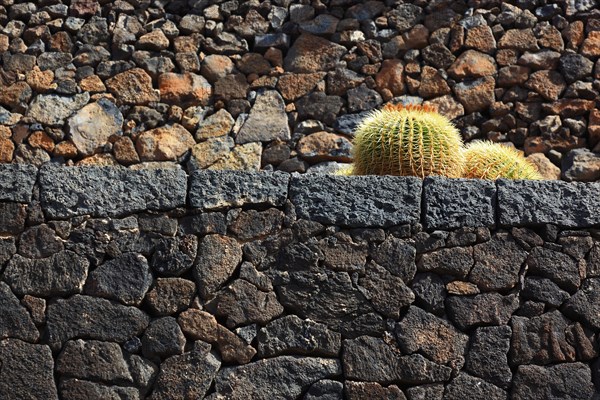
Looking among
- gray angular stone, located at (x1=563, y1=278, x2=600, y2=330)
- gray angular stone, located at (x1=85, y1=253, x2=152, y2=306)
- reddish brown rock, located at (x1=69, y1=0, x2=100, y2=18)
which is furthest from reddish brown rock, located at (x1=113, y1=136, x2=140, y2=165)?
gray angular stone, located at (x1=563, y1=278, x2=600, y2=330)

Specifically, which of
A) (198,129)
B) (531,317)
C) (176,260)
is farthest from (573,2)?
(176,260)

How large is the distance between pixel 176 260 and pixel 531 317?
1.63 metres

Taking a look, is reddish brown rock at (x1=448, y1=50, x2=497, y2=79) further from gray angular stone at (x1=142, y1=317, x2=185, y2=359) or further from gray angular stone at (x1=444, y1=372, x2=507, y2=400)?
gray angular stone at (x1=142, y1=317, x2=185, y2=359)

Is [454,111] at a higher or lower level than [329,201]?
higher

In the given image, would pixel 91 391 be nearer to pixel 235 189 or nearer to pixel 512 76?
pixel 235 189

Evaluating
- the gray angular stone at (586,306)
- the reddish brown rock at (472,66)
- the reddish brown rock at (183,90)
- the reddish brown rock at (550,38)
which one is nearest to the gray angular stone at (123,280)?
the gray angular stone at (586,306)

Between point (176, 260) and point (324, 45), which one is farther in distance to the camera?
point (324, 45)

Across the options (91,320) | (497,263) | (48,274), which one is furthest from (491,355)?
(48,274)

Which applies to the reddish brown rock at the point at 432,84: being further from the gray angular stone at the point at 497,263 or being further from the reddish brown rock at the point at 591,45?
the gray angular stone at the point at 497,263

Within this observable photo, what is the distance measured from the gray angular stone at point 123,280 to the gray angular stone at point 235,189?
0.37 m

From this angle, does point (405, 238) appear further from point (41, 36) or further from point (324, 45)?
point (41, 36)

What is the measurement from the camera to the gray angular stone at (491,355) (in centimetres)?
432

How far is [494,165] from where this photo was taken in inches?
206

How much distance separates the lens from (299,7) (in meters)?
7.93
